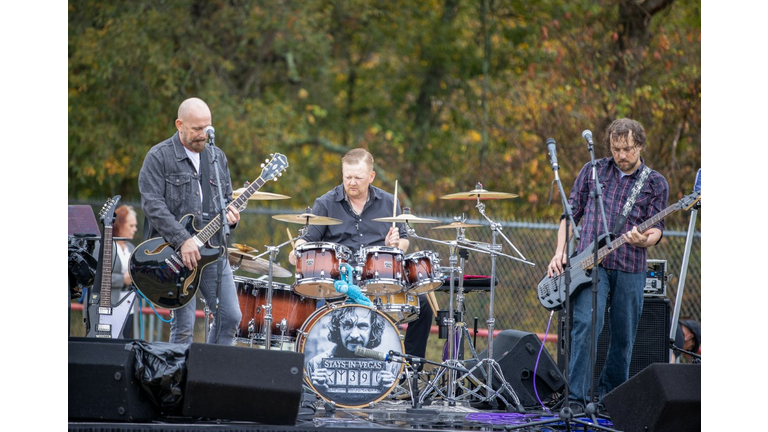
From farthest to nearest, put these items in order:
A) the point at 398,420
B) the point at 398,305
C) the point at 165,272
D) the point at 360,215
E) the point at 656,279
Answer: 1. the point at 360,215
2. the point at 656,279
3. the point at 398,305
4. the point at 165,272
5. the point at 398,420

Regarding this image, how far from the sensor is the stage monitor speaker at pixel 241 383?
198 inches

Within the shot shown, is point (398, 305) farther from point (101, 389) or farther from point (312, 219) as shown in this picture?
point (101, 389)

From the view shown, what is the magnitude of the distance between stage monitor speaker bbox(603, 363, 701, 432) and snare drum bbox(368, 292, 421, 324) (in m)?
2.14

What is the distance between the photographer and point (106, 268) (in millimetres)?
6539

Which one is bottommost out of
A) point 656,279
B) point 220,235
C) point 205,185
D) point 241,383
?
point 241,383

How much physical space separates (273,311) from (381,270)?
4.05ft

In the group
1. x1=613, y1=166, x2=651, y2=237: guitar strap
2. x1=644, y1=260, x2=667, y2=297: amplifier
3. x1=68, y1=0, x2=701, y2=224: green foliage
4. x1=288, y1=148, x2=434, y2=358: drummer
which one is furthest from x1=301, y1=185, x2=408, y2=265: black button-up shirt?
x1=68, y1=0, x2=701, y2=224: green foliage

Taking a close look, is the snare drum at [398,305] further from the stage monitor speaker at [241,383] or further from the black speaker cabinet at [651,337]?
the stage monitor speaker at [241,383]

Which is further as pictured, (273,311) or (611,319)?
(273,311)

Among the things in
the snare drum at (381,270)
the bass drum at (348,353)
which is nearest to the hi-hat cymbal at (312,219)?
the snare drum at (381,270)

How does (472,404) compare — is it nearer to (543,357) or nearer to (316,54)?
(543,357)

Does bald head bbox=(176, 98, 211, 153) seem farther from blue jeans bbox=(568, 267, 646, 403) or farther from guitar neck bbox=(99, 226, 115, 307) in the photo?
blue jeans bbox=(568, 267, 646, 403)

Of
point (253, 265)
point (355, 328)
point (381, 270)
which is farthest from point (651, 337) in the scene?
point (253, 265)

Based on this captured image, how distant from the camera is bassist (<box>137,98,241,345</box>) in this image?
20.3ft
